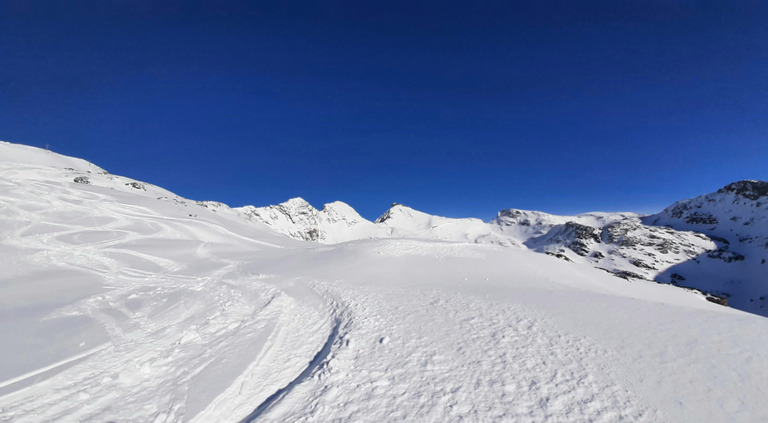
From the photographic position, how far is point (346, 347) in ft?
24.6

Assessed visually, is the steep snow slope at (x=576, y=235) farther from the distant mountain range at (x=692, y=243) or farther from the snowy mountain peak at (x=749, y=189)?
the snowy mountain peak at (x=749, y=189)

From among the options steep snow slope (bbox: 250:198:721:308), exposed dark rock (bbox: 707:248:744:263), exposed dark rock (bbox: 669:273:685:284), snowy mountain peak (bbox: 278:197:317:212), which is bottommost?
exposed dark rock (bbox: 669:273:685:284)

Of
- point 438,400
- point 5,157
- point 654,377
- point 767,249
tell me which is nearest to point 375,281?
point 438,400

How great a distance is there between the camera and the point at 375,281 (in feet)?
48.5

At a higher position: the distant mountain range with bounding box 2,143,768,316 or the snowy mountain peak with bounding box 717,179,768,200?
the snowy mountain peak with bounding box 717,179,768,200

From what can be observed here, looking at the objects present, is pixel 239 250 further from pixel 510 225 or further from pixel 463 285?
pixel 510 225

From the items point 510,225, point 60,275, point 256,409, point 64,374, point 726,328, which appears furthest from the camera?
point 510,225

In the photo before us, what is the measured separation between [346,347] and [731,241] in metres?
145

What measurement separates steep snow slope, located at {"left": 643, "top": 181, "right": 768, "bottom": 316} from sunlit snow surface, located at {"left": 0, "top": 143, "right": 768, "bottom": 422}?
289 ft

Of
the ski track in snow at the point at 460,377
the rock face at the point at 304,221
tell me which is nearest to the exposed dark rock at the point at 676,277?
the ski track in snow at the point at 460,377

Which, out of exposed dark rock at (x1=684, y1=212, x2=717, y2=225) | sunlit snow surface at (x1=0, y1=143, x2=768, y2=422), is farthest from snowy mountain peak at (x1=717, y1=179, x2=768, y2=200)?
sunlit snow surface at (x1=0, y1=143, x2=768, y2=422)

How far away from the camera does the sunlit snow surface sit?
520 centimetres

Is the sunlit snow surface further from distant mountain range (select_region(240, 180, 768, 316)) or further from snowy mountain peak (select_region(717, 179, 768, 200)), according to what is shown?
snowy mountain peak (select_region(717, 179, 768, 200))

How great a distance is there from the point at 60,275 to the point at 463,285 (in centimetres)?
1846
